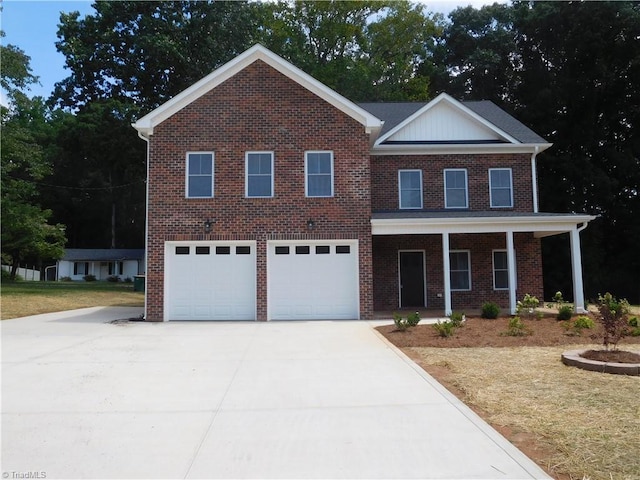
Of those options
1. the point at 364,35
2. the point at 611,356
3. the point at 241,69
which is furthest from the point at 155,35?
the point at 611,356

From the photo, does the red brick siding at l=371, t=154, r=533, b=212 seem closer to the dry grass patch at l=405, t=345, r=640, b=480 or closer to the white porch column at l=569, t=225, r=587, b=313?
the white porch column at l=569, t=225, r=587, b=313

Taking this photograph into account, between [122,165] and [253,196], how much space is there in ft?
79.8

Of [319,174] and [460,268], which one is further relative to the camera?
[460,268]

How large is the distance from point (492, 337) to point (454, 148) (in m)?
8.85

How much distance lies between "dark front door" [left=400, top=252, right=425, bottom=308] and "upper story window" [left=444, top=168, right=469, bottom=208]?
222 centimetres

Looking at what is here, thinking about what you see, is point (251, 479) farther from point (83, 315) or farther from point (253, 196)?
point (83, 315)

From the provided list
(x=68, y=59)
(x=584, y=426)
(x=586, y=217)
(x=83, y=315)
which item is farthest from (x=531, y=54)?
(x=584, y=426)

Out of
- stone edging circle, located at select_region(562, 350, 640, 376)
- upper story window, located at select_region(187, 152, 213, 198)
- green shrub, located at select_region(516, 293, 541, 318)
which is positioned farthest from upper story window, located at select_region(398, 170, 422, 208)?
stone edging circle, located at select_region(562, 350, 640, 376)

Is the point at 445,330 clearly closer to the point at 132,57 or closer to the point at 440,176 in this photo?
the point at 440,176

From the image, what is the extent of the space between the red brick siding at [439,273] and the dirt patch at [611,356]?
943 centimetres

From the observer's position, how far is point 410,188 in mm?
18531

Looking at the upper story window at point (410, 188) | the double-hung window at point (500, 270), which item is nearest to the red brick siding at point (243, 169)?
the upper story window at point (410, 188)

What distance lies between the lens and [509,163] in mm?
18578

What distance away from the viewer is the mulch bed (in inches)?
414
